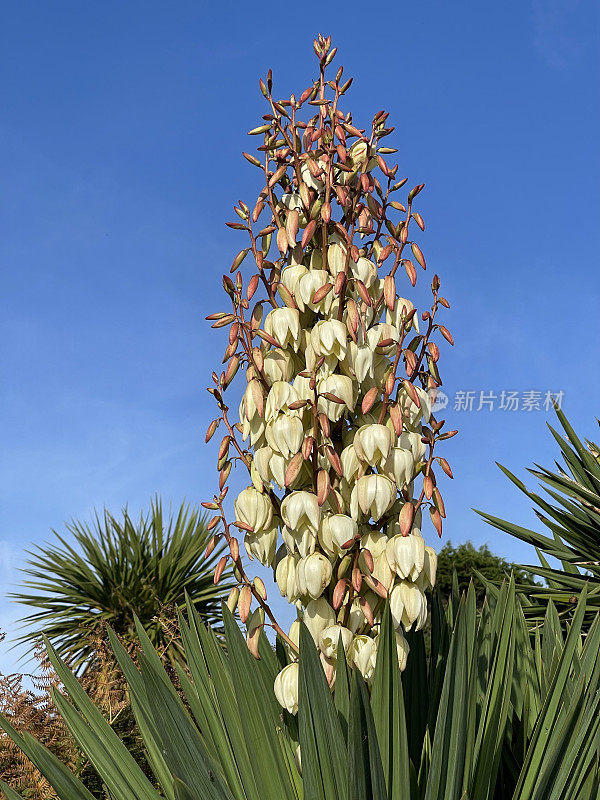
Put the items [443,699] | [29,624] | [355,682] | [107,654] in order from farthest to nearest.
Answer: [29,624]
[107,654]
[443,699]
[355,682]

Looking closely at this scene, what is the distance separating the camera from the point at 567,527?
3.92 meters

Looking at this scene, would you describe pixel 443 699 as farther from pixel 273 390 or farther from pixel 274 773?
pixel 273 390

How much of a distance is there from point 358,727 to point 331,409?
0.51 metres

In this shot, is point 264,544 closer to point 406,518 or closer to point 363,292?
point 406,518

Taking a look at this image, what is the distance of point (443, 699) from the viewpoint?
1283mm

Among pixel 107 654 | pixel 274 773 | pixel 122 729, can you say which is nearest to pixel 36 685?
pixel 122 729

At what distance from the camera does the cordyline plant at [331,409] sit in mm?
1292

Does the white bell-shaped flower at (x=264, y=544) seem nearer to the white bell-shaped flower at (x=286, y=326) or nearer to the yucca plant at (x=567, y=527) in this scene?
the white bell-shaped flower at (x=286, y=326)

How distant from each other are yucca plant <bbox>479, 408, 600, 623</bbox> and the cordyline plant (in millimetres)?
2370

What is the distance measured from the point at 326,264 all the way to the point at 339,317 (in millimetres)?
130

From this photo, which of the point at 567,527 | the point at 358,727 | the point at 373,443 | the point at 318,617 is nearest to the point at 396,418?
the point at 373,443

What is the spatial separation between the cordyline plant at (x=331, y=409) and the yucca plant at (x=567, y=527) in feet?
7.78

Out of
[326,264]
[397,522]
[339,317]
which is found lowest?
[397,522]

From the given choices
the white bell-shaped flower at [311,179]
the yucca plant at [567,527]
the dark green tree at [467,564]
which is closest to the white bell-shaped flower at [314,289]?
the white bell-shaped flower at [311,179]
